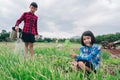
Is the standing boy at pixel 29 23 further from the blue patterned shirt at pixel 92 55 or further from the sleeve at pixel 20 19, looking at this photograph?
the blue patterned shirt at pixel 92 55

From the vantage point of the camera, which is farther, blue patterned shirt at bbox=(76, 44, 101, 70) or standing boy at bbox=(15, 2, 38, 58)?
standing boy at bbox=(15, 2, 38, 58)

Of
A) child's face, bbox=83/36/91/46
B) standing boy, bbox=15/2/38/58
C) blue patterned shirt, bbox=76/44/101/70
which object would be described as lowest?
blue patterned shirt, bbox=76/44/101/70

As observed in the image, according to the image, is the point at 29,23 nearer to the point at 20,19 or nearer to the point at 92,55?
the point at 20,19

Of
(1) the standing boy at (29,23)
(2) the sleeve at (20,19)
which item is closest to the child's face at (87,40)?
(1) the standing boy at (29,23)

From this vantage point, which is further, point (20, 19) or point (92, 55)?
point (20, 19)

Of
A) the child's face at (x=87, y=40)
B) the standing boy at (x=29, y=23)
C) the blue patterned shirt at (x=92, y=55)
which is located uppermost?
the standing boy at (x=29, y=23)

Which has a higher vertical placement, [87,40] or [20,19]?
[20,19]

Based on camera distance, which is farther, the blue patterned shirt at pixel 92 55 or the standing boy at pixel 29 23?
the standing boy at pixel 29 23

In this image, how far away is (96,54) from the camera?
17.3ft

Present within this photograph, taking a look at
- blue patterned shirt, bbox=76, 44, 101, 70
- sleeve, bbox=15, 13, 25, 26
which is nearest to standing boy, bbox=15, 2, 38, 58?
sleeve, bbox=15, 13, 25, 26

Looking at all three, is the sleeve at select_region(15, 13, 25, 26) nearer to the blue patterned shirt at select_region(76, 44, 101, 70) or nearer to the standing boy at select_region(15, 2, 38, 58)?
the standing boy at select_region(15, 2, 38, 58)

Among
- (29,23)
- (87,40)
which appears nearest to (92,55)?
(87,40)

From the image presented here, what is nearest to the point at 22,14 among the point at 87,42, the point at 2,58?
the point at 2,58

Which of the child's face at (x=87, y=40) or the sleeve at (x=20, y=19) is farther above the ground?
the sleeve at (x=20, y=19)
